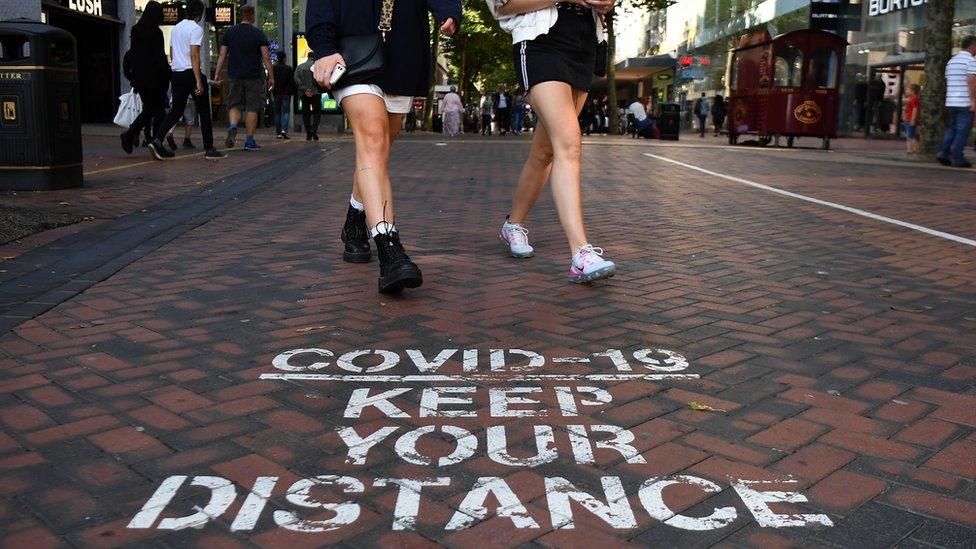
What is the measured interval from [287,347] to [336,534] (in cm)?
169

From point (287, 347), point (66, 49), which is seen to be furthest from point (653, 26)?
point (287, 347)

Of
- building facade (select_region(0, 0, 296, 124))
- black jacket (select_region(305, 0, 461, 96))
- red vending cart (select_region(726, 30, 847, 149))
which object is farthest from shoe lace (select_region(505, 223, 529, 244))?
building facade (select_region(0, 0, 296, 124))

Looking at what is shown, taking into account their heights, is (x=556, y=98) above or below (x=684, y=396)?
above

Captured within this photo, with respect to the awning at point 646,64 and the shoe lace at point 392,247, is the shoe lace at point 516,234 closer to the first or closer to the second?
the shoe lace at point 392,247

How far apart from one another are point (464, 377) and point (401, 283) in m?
1.22

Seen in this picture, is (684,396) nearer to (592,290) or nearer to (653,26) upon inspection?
(592,290)

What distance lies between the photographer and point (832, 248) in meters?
6.33

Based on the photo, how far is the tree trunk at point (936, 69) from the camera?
17422mm

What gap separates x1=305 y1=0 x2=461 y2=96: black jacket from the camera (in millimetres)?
4727

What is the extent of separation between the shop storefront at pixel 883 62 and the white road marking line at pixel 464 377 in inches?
1128

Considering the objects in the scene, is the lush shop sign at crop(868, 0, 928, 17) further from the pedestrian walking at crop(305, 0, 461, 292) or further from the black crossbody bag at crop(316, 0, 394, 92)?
the black crossbody bag at crop(316, 0, 394, 92)

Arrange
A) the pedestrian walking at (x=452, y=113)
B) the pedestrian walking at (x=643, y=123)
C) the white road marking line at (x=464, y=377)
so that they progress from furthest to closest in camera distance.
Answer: the pedestrian walking at (x=452, y=113), the pedestrian walking at (x=643, y=123), the white road marking line at (x=464, y=377)

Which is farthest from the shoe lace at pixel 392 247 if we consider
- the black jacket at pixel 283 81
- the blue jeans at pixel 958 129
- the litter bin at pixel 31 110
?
the black jacket at pixel 283 81

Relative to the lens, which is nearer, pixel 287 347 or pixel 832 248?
pixel 287 347
